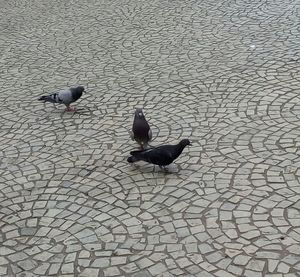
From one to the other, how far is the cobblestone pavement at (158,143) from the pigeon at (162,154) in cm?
19

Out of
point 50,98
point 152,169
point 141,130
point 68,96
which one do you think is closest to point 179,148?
point 152,169

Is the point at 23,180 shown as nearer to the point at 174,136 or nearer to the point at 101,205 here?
the point at 101,205

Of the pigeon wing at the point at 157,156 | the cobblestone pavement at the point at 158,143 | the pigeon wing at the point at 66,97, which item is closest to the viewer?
the cobblestone pavement at the point at 158,143

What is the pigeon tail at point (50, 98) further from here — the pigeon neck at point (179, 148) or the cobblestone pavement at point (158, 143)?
the pigeon neck at point (179, 148)

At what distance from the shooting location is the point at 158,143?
5.33m

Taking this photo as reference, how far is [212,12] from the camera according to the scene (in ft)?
32.4

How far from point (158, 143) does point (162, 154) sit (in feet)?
2.39

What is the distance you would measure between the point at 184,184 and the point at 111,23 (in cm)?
634

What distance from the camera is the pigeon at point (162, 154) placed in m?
4.62

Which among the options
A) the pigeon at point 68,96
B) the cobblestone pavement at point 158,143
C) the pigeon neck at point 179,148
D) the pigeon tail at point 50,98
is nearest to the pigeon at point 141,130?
the cobblestone pavement at point 158,143

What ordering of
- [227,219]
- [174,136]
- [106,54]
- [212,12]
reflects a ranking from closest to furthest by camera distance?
[227,219] → [174,136] → [106,54] → [212,12]

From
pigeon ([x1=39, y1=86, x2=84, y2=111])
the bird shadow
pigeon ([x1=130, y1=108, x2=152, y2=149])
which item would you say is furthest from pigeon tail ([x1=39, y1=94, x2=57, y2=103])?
the bird shadow

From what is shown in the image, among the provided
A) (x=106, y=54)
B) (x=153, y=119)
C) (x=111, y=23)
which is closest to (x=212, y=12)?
(x=111, y=23)

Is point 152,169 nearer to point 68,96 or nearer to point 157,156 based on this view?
point 157,156
